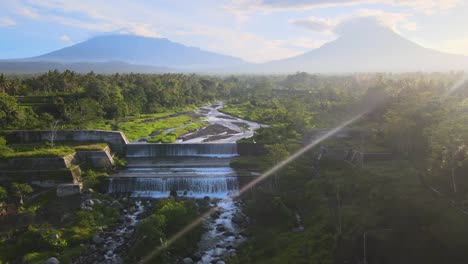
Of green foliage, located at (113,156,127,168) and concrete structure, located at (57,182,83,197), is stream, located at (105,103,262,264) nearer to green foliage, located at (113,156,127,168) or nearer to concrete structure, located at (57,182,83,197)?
green foliage, located at (113,156,127,168)

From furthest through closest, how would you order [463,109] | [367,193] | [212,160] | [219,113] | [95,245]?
[219,113], [212,160], [463,109], [367,193], [95,245]

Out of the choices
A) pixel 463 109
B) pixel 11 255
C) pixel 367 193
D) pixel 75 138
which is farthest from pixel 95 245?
pixel 463 109

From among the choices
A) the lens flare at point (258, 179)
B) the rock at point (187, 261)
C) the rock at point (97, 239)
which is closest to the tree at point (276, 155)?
the lens flare at point (258, 179)

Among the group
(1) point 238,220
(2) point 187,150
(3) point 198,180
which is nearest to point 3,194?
(3) point 198,180

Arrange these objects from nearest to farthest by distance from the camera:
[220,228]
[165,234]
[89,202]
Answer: [165,234]
[220,228]
[89,202]

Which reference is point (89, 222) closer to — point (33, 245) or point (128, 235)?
point (128, 235)

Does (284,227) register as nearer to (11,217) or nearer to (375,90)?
(11,217)
